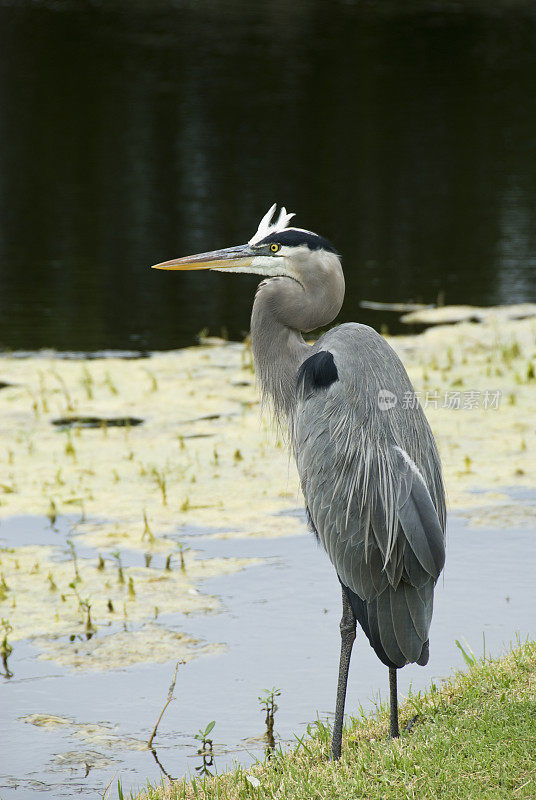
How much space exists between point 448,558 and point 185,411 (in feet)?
8.46

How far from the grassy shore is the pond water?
0.38m

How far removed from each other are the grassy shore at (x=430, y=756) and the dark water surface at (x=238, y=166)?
5.79 meters

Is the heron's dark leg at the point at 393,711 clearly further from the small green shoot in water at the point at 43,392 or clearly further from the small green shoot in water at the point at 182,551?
the small green shoot in water at the point at 43,392

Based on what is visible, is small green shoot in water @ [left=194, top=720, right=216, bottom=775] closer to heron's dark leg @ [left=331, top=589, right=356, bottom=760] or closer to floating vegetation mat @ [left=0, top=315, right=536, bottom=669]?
heron's dark leg @ [left=331, top=589, right=356, bottom=760]

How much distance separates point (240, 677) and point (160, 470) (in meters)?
2.28

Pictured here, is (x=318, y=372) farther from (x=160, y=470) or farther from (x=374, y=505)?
(x=160, y=470)

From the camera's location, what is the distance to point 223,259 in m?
4.96

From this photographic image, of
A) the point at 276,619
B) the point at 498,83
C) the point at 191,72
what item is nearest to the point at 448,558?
the point at 276,619

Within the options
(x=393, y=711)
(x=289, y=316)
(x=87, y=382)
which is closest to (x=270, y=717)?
(x=393, y=711)

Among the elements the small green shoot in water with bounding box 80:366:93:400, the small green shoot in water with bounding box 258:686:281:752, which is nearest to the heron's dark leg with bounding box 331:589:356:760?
the small green shoot in water with bounding box 258:686:281:752

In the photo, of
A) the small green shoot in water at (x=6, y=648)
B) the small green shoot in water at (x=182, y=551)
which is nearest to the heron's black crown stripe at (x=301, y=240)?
the small green shoot in water at (x=182, y=551)

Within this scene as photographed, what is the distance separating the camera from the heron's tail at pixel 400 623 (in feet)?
13.5

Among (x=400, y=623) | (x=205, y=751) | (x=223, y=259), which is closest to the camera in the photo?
(x=400, y=623)

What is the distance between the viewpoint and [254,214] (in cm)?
1452
